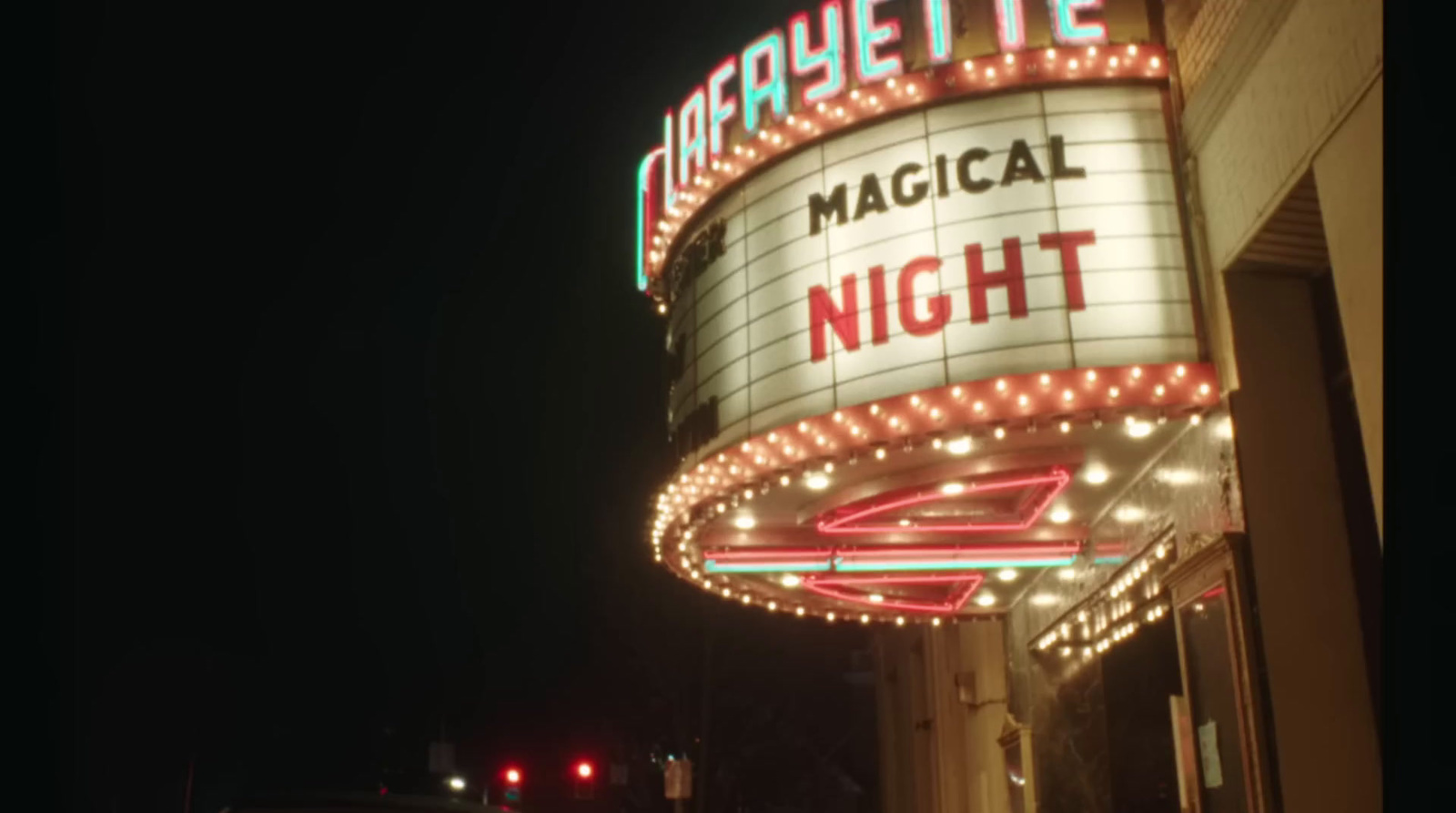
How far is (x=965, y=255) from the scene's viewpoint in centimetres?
921

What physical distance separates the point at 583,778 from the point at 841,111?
24631 millimetres

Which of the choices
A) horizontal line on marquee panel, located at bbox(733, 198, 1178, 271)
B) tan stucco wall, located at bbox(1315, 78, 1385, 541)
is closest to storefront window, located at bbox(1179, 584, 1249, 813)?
tan stucco wall, located at bbox(1315, 78, 1385, 541)

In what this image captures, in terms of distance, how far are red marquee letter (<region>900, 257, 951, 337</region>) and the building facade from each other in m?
0.03

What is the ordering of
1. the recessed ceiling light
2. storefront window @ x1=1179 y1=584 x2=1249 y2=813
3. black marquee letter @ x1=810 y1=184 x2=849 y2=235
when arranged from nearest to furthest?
1. storefront window @ x1=1179 y1=584 x2=1249 y2=813
2. black marquee letter @ x1=810 y1=184 x2=849 y2=235
3. the recessed ceiling light

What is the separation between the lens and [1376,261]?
598 cm

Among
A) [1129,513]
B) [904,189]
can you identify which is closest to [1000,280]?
[904,189]

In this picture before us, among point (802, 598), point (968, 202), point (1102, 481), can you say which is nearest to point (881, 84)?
point (968, 202)

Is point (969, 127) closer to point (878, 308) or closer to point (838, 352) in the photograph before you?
point (878, 308)

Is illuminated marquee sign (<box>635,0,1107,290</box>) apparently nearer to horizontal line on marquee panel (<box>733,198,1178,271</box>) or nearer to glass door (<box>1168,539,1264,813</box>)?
horizontal line on marquee panel (<box>733,198,1178,271</box>)

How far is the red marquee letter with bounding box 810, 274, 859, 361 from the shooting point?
9742 mm

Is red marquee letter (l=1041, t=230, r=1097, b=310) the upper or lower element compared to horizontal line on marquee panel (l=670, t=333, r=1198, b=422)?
upper

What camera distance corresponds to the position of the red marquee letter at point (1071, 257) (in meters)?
8.75

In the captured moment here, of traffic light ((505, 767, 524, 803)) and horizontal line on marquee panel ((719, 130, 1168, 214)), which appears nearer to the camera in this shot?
horizontal line on marquee panel ((719, 130, 1168, 214))

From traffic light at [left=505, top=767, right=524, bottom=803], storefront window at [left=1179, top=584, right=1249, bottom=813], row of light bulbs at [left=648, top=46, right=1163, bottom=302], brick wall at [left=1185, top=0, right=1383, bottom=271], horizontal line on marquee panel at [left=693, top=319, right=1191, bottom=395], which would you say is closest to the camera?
brick wall at [left=1185, top=0, right=1383, bottom=271]
